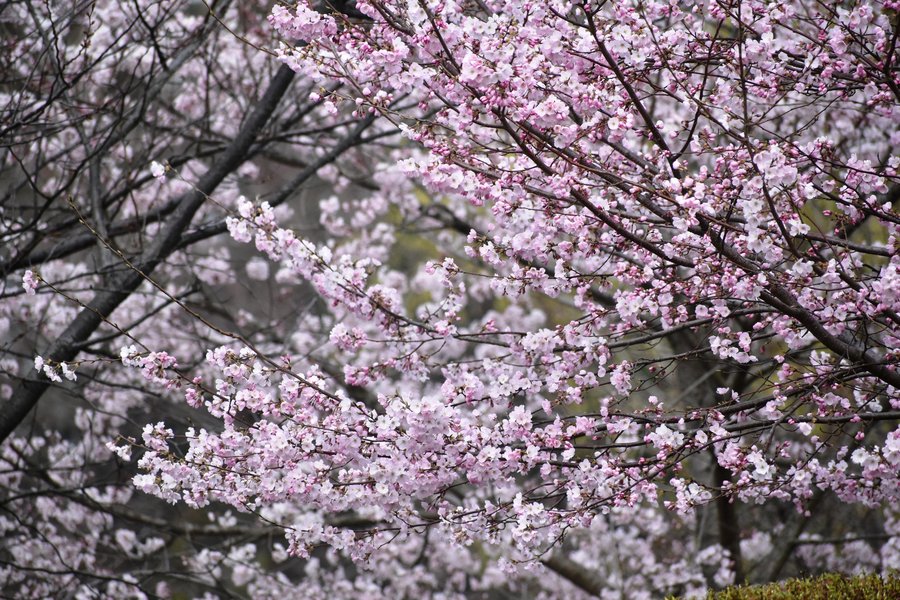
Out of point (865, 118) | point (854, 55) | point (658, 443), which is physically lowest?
point (658, 443)

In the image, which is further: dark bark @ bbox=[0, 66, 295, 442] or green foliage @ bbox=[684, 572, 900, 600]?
dark bark @ bbox=[0, 66, 295, 442]

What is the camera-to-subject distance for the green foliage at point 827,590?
4.23 metres

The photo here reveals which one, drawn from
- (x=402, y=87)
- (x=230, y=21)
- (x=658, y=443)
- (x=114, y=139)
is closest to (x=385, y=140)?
(x=230, y=21)

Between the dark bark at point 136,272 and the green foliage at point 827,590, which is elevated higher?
the dark bark at point 136,272

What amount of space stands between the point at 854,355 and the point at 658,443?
3.11ft

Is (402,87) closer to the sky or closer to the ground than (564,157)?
closer to the sky

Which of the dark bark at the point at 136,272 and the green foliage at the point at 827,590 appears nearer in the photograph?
the green foliage at the point at 827,590

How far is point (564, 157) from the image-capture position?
3590 mm

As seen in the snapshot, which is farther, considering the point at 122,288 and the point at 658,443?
the point at 122,288

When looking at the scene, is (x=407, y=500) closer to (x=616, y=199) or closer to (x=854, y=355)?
(x=616, y=199)

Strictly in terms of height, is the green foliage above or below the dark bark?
below

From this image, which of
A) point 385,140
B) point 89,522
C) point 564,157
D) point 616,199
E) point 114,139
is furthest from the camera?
point 385,140

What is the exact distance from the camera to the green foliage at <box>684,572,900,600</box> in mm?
4230

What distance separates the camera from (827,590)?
4.35 m
